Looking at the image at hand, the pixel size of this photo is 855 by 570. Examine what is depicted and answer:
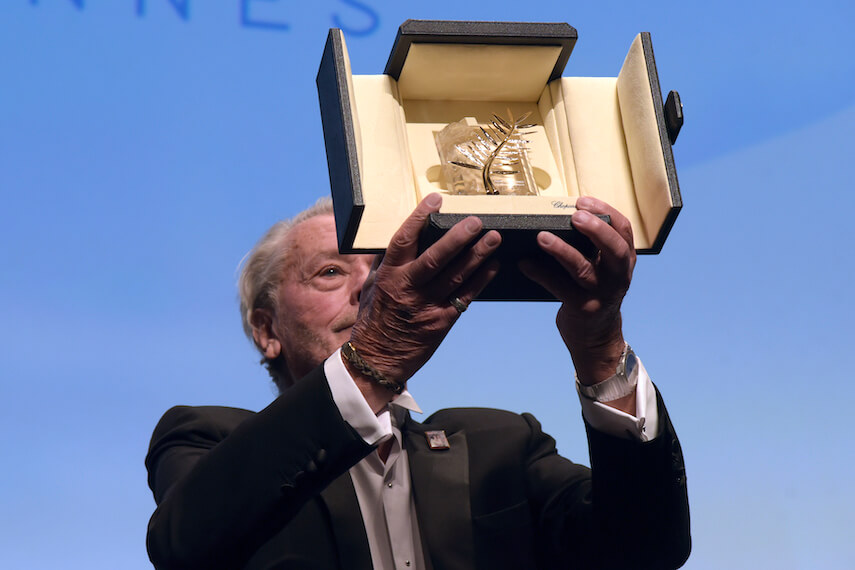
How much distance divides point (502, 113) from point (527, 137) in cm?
7

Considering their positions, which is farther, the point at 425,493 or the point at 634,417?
the point at 425,493

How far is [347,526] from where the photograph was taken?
5.41 ft

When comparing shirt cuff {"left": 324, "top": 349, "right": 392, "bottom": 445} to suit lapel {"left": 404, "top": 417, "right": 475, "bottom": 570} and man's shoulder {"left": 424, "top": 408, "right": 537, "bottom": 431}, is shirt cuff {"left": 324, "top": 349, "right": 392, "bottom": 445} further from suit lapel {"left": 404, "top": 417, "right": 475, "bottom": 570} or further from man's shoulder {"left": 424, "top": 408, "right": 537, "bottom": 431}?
man's shoulder {"left": 424, "top": 408, "right": 537, "bottom": 431}

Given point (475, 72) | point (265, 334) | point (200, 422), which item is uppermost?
point (475, 72)

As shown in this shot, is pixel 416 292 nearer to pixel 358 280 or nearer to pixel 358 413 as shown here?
pixel 358 413

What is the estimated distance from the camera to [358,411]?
1.39 m

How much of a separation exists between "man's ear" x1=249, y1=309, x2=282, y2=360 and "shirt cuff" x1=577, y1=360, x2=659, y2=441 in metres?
0.82

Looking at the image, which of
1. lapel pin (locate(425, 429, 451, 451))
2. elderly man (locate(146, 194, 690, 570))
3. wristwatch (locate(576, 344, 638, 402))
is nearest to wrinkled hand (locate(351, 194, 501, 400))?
elderly man (locate(146, 194, 690, 570))

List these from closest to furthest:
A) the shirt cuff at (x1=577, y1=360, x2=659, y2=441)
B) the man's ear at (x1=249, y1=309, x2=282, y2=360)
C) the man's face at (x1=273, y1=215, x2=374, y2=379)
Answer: the shirt cuff at (x1=577, y1=360, x2=659, y2=441), the man's face at (x1=273, y1=215, x2=374, y2=379), the man's ear at (x1=249, y1=309, x2=282, y2=360)

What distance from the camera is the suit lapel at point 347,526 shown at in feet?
5.32

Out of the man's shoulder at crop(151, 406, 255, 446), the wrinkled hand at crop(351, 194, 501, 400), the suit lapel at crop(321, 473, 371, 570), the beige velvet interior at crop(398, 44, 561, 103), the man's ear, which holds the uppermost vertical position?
the beige velvet interior at crop(398, 44, 561, 103)

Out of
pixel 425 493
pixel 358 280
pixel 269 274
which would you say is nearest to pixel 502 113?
pixel 358 280

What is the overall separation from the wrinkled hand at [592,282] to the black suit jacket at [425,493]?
130 mm

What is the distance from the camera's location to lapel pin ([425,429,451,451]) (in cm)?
182
